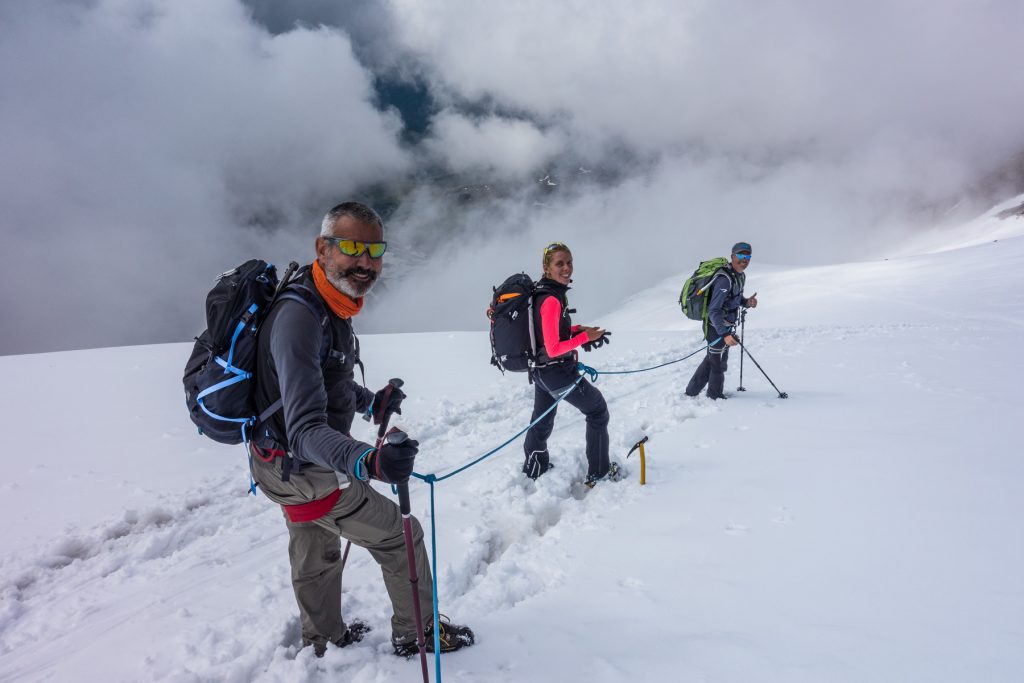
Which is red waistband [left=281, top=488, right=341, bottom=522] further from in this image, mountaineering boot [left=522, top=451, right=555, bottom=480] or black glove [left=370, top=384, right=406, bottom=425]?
mountaineering boot [left=522, top=451, right=555, bottom=480]

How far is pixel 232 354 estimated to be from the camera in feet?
7.70

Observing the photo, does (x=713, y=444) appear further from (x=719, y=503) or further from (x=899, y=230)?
(x=899, y=230)

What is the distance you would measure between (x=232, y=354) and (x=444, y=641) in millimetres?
2044

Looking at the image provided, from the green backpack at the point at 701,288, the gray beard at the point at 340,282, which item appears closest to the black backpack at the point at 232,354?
the gray beard at the point at 340,282

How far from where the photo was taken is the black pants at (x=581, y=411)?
5.02 meters

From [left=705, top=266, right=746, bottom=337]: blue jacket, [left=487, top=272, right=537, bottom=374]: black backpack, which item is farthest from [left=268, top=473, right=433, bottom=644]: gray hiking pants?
[left=705, top=266, right=746, bottom=337]: blue jacket

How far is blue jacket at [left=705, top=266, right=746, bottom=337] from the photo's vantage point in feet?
24.1

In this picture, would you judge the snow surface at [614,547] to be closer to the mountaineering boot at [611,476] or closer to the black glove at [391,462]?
the mountaineering boot at [611,476]

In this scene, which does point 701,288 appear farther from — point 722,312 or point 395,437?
point 395,437

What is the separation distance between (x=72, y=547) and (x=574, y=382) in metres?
5.07

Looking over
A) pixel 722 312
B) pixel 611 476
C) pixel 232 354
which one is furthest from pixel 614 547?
pixel 722 312

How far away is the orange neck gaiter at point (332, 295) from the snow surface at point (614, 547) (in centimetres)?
206

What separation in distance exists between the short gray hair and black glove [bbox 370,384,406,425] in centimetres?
122

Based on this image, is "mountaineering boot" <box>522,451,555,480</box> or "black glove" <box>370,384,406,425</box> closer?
"black glove" <box>370,384,406,425</box>
